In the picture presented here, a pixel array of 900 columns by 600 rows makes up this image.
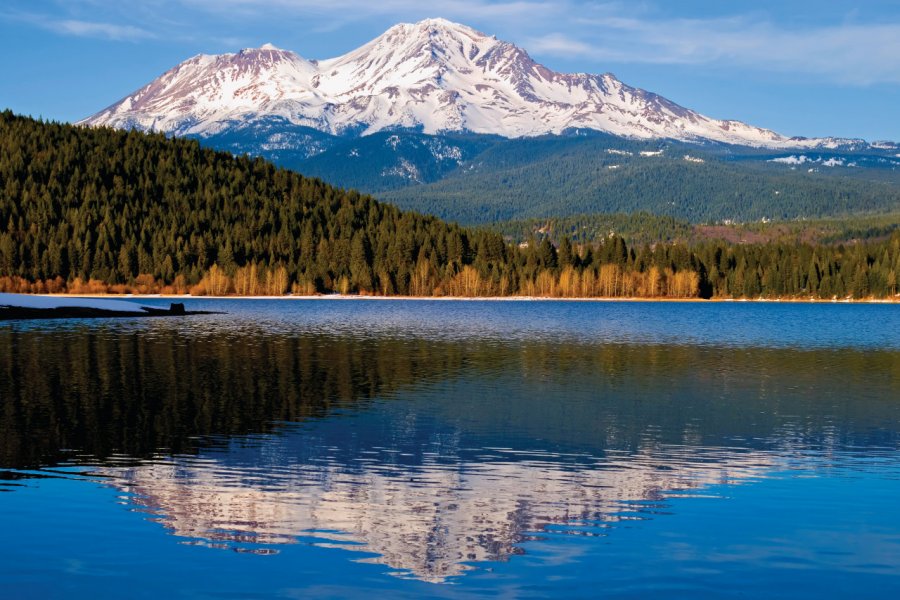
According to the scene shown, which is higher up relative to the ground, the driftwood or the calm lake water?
the driftwood

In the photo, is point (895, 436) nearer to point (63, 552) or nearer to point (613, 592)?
point (613, 592)

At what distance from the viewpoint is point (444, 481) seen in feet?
112

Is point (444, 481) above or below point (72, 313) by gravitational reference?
below

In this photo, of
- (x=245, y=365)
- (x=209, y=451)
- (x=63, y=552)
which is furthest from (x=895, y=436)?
(x=245, y=365)

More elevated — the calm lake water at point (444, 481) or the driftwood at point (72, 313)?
the driftwood at point (72, 313)

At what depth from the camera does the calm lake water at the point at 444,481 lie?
78.7ft

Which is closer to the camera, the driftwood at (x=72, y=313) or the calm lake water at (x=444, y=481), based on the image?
the calm lake water at (x=444, y=481)

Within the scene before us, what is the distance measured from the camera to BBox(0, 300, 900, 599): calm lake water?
2398cm

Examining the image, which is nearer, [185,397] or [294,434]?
[294,434]

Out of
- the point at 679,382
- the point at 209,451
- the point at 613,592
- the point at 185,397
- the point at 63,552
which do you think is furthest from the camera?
the point at 679,382

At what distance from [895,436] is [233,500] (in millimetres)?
30168

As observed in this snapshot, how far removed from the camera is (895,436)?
4516 cm

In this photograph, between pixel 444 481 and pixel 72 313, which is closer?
pixel 444 481

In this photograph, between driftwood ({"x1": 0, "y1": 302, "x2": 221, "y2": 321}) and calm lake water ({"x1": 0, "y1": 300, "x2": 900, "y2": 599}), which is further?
driftwood ({"x1": 0, "y1": 302, "x2": 221, "y2": 321})
